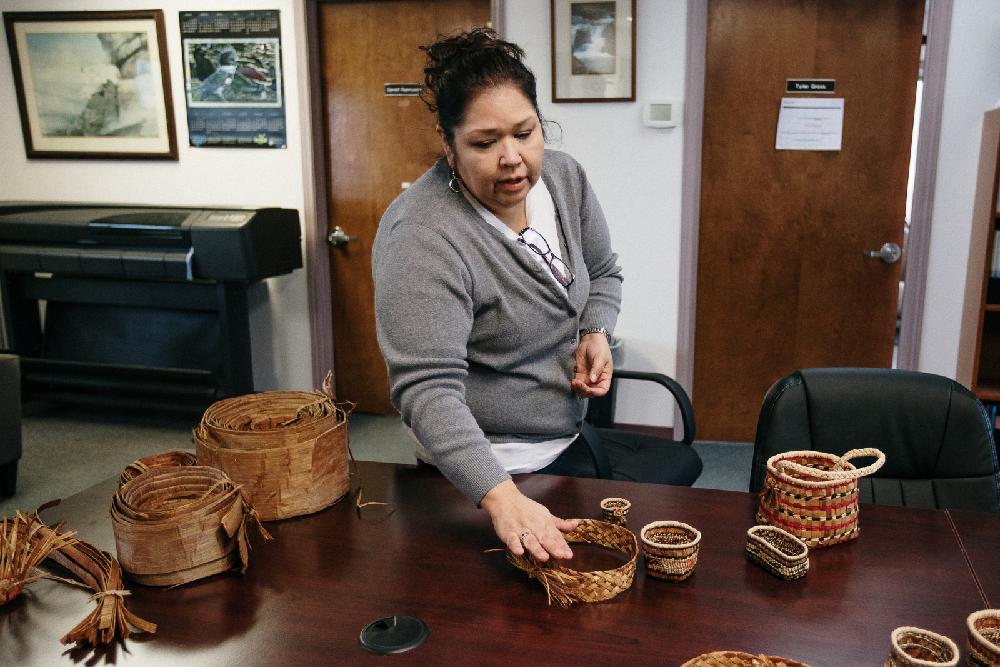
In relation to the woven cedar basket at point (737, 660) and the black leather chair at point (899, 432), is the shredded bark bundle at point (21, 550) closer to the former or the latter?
the woven cedar basket at point (737, 660)

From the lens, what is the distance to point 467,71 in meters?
1.21

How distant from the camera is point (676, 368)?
343 cm

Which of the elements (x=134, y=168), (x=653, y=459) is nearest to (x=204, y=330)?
(x=134, y=168)

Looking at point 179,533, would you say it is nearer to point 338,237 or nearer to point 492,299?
point 492,299

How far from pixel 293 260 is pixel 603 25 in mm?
1758

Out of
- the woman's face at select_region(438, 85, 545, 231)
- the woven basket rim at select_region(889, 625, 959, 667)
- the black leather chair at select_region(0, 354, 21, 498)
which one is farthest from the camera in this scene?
the black leather chair at select_region(0, 354, 21, 498)

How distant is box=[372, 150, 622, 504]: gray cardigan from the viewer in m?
1.13

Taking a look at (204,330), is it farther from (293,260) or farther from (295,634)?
(295,634)

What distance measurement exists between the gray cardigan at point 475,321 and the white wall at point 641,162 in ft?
5.99

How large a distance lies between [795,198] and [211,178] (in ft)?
9.06

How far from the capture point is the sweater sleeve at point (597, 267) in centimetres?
153

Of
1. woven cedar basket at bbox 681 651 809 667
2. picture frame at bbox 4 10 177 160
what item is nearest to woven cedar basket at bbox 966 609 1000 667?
woven cedar basket at bbox 681 651 809 667

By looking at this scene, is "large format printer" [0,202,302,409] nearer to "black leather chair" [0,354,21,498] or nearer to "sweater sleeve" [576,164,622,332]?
"black leather chair" [0,354,21,498]

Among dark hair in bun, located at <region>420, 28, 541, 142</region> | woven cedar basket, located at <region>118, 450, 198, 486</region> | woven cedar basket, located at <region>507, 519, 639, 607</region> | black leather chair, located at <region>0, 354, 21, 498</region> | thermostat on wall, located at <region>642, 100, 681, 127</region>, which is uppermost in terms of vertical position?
thermostat on wall, located at <region>642, 100, 681, 127</region>
